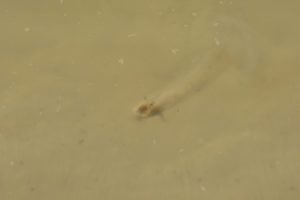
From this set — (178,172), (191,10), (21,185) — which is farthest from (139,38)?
(21,185)

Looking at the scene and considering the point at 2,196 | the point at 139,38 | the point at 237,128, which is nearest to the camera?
the point at 2,196

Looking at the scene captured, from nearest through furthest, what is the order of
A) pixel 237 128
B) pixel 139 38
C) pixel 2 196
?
pixel 2 196, pixel 237 128, pixel 139 38

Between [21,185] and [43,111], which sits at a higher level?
[43,111]

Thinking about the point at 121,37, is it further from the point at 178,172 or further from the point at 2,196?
the point at 2,196

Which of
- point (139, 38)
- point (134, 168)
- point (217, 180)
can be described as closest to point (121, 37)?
point (139, 38)

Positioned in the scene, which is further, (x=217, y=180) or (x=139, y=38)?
(x=139, y=38)

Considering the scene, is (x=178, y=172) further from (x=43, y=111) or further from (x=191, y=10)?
(x=191, y=10)

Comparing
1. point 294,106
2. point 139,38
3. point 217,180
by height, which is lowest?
Answer: point 217,180
